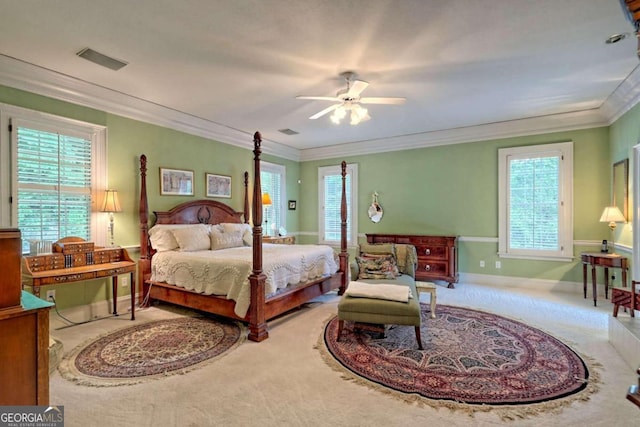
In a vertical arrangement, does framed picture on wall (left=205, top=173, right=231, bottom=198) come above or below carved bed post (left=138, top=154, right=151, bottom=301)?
above

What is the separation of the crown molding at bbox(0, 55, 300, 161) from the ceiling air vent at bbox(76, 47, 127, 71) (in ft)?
2.23

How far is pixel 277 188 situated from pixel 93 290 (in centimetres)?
400

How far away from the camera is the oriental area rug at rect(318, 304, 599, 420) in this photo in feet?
7.22

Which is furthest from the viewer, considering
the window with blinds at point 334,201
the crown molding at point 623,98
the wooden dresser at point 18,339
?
the window with blinds at point 334,201

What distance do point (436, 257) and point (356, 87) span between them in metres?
3.56

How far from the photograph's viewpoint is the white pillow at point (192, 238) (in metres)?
4.36

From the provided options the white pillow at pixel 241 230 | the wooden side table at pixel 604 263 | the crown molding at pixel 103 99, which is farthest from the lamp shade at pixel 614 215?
the crown molding at pixel 103 99

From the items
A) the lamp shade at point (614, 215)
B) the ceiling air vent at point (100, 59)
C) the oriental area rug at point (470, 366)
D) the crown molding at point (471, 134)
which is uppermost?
the ceiling air vent at point (100, 59)

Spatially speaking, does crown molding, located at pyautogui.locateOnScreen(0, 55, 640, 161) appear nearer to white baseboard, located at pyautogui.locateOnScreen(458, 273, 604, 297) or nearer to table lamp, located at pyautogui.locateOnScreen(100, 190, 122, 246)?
table lamp, located at pyautogui.locateOnScreen(100, 190, 122, 246)

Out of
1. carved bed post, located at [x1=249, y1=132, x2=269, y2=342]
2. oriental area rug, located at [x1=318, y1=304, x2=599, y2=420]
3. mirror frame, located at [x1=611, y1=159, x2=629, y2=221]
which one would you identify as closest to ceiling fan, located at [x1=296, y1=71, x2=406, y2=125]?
carved bed post, located at [x1=249, y1=132, x2=269, y2=342]

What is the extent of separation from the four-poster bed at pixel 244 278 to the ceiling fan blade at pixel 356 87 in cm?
111

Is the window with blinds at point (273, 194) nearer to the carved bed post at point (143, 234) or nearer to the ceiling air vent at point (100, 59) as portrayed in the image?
the carved bed post at point (143, 234)

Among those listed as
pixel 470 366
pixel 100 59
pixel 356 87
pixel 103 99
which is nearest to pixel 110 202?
pixel 103 99

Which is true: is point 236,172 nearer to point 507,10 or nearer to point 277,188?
point 277,188
